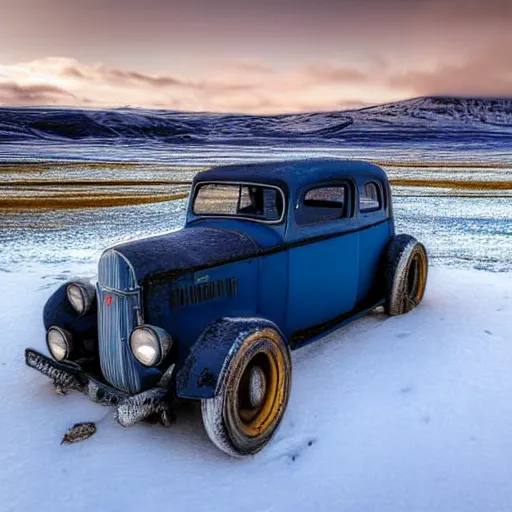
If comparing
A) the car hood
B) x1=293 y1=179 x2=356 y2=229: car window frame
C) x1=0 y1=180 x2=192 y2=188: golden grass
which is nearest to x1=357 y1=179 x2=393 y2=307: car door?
x1=293 y1=179 x2=356 y2=229: car window frame

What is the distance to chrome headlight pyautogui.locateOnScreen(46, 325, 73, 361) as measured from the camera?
384 cm

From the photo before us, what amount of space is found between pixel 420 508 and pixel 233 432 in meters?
1.18

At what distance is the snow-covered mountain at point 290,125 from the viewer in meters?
121

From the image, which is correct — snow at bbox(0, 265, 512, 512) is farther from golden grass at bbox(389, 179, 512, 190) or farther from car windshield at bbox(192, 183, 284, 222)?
golden grass at bbox(389, 179, 512, 190)

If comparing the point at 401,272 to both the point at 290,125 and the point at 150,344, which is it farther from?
the point at 290,125

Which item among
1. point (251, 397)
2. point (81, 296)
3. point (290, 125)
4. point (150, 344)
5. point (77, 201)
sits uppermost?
point (290, 125)

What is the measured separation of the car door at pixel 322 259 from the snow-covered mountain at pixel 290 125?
107 metres

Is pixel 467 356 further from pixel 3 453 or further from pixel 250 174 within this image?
pixel 3 453

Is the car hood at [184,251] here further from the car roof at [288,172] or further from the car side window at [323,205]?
the car side window at [323,205]

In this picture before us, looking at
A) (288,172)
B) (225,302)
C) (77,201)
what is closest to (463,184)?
(77,201)

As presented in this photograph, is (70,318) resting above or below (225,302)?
below

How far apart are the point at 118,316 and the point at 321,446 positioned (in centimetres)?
166

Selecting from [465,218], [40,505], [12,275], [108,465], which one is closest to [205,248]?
[108,465]

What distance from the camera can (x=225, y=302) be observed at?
385cm
